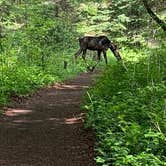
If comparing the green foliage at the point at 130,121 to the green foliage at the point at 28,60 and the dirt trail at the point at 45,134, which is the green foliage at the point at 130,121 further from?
the green foliage at the point at 28,60

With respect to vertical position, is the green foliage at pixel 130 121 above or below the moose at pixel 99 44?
below

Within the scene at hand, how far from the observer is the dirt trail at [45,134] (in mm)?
8305

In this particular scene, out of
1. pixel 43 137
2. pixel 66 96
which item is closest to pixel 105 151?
pixel 43 137

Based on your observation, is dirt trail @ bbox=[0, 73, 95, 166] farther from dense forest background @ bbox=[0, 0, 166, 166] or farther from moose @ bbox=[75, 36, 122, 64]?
moose @ bbox=[75, 36, 122, 64]

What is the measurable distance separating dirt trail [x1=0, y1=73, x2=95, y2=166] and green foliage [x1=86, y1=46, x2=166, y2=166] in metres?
0.50

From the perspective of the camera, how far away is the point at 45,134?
1029cm

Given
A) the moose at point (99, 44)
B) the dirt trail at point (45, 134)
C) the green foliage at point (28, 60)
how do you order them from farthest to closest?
the moose at point (99, 44), the green foliage at point (28, 60), the dirt trail at point (45, 134)

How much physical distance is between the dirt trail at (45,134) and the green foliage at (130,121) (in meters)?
0.50

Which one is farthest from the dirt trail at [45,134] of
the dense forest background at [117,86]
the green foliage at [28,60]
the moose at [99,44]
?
the moose at [99,44]

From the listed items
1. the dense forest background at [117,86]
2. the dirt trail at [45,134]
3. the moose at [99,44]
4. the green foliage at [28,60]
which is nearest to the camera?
the dense forest background at [117,86]

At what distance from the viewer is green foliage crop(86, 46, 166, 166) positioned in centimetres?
680

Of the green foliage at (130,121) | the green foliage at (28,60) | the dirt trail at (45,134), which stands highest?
the green foliage at (28,60)

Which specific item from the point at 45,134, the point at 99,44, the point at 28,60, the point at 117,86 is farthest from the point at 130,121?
the point at 99,44

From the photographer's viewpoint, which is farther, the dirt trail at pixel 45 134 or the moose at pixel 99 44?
the moose at pixel 99 44
